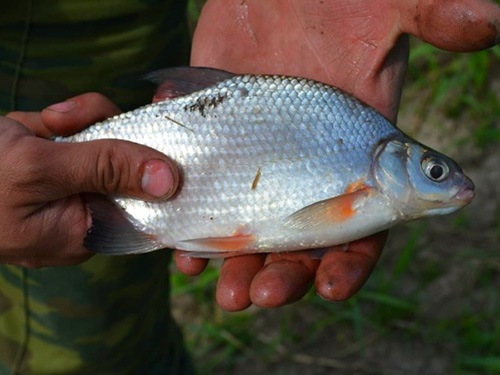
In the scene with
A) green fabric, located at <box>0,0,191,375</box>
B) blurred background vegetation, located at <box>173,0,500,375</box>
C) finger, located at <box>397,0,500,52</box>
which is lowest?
blurred background vegetation, located at <box>173,0,500,375</box>

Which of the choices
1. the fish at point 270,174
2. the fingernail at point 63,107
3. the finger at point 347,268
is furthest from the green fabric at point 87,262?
the finger at point 347,268

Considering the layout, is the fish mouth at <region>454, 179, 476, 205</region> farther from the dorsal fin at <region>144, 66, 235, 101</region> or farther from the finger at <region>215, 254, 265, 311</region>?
the dorsal fin at <region>144, 66, 235, 101</region>

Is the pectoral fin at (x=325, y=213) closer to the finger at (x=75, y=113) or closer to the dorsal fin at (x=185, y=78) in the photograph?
the dorsal fin at (x=185, y=78)

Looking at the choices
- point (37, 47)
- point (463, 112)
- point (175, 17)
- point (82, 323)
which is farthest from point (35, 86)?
point (463, 112)

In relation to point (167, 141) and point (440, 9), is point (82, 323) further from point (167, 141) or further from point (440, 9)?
point (440, 9)

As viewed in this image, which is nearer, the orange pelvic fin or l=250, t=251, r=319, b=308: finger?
l=250, t=251, r=319, b=308: finger

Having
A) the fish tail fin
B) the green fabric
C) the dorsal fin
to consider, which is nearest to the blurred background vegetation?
the green fabric

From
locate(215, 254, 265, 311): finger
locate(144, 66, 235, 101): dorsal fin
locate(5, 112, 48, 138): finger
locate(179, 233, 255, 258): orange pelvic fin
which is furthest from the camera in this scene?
locate(5, 112, 48, 138): finger
